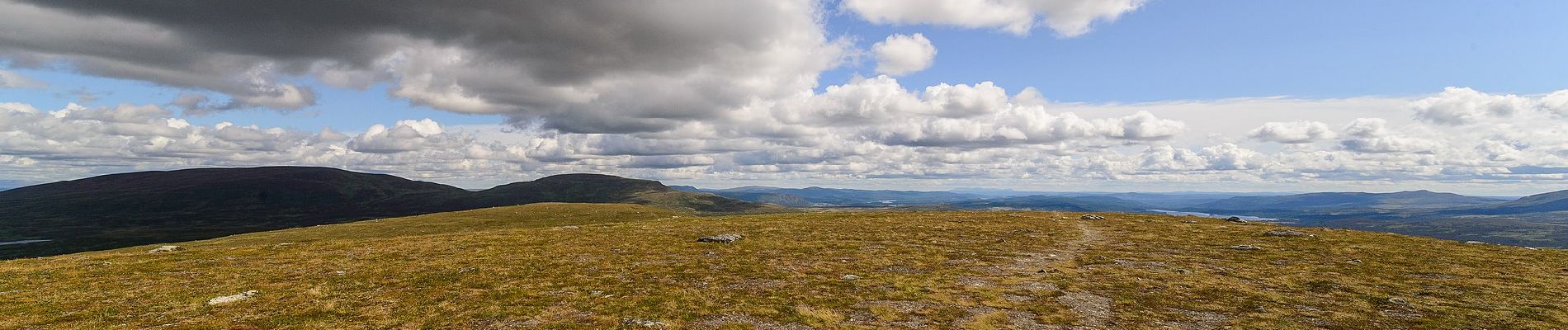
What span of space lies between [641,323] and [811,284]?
34.2 feet

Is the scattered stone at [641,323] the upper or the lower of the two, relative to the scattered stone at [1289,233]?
lower

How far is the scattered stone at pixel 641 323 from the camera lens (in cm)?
2061

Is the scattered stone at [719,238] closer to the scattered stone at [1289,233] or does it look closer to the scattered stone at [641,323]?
the scattered stone at [641,323]

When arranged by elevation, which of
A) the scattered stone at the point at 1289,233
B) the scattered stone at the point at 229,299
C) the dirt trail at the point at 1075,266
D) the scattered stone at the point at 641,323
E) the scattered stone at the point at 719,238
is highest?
the scattered stone at the point at 1289,233

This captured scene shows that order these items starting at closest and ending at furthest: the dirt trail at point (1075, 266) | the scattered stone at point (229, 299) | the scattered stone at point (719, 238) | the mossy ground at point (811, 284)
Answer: the mossy ground at point (811, 284), the dirt trail at point (1075, 266), the scattered stone at point (229, 299), the scattered stone at point (719, 238)

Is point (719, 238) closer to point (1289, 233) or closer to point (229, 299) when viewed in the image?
point (229, 299)

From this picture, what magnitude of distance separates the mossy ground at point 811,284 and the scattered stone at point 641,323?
0.21m

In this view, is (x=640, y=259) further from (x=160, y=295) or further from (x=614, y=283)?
(x=160, y=295)

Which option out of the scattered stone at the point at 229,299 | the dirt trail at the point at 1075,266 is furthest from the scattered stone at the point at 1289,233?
the scattered stone at the point at 229,299

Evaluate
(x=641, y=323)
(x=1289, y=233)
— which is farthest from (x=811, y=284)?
(x=1289, y=233)

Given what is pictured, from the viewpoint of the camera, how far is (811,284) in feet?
95.6

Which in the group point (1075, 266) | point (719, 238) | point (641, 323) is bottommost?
point (641, 323)

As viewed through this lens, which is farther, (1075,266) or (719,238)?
(719,238)

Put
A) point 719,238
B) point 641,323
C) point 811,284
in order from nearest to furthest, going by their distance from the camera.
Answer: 1. point 641,323
2. point 811,284
3. point 719,238
